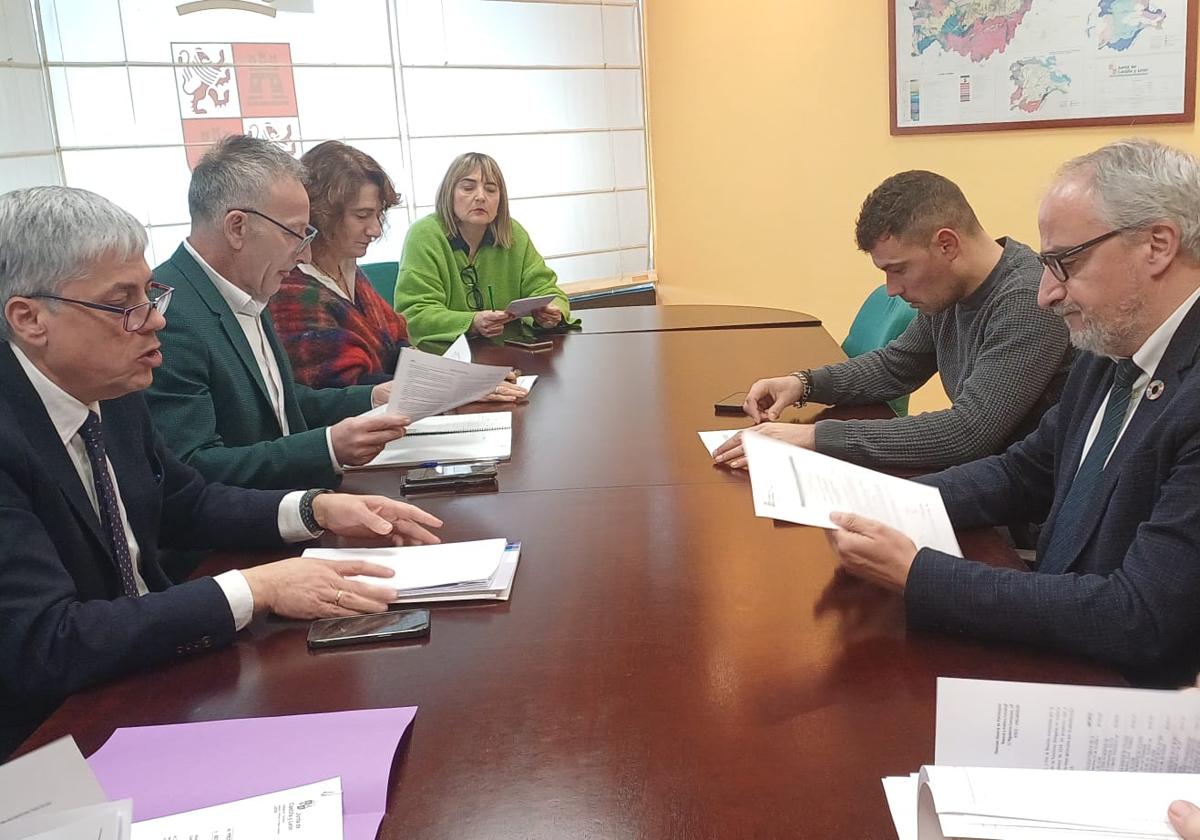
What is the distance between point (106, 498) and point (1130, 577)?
136cm

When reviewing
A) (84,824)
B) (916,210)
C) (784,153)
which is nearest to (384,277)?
(784,153)

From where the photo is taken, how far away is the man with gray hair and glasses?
75.4 inches

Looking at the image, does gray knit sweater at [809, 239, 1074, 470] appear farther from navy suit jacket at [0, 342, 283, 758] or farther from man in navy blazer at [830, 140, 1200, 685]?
navy suit jacket at [0, 342, 283, 758]

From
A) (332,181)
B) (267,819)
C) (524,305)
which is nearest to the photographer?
(267,819)

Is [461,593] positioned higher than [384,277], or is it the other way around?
[384,277]

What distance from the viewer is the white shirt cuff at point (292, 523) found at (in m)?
1.64

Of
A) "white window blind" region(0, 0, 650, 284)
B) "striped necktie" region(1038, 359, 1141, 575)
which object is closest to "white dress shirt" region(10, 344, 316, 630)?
"striped necktie" region(1038, 359, 1141, 575)

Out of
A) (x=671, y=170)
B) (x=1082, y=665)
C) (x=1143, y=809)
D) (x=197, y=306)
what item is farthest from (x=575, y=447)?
(x=671, y=170)

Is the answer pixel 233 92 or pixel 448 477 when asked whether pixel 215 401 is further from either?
pixel 233 92

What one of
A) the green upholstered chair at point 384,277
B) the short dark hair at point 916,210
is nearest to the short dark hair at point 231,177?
the short dark hair at point 916,210

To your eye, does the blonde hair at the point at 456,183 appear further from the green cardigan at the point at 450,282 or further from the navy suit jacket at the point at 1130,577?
the navy suit jacket at the point at 1130,577

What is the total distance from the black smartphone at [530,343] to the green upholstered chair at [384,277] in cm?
78

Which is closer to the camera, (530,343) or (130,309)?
(130,309)

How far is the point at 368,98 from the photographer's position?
4.55 metres
